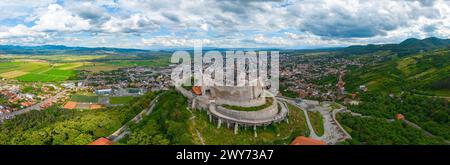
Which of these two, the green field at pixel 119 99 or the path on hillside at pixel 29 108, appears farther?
the green field at pixel 119 99

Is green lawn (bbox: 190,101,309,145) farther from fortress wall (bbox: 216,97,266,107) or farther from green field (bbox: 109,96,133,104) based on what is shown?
green field (bbox: 109,96,133,104)

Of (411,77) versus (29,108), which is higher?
(411,77)

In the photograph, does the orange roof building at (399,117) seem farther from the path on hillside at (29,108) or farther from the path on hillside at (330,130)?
the path on hillside at (29,108)

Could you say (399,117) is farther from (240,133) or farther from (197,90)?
(197,90)

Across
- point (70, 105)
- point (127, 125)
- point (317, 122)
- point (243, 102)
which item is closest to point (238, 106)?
point (243, 102)

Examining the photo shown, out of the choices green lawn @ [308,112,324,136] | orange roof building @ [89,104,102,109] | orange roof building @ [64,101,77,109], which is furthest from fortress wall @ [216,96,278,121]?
orange roof building @ [64,101,77,109]

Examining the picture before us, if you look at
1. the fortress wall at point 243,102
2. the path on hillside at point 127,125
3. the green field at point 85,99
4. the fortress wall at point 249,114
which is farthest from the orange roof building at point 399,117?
the green field at point 85,99

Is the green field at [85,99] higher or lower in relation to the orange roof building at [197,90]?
lower

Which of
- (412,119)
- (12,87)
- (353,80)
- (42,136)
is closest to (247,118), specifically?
(42,136)
